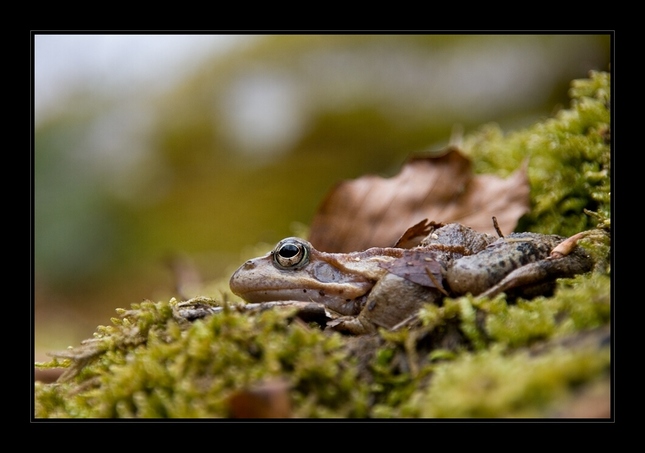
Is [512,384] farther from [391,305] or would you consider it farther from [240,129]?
[240,129]

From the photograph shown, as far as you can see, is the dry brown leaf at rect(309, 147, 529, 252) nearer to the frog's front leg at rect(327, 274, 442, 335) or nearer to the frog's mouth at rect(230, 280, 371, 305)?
the frog's mouth at rect(230, 280, 371, 305)

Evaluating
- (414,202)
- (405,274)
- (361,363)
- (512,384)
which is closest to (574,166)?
(414,202)

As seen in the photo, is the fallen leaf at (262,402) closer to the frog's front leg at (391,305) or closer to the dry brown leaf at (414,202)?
the frog's front leg at (391,305)

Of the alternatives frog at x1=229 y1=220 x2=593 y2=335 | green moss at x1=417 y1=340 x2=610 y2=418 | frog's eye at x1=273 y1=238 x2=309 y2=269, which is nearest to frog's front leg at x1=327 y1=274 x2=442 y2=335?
frog at x1=229 y1=220 x2=593 y2=335

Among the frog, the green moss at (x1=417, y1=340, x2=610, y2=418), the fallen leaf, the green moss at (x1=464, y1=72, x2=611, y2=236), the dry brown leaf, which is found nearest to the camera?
the green moss at (x1=417, y1=340, x2=610, y2=418)

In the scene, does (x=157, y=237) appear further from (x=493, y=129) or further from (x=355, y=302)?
(x=355, y=302)

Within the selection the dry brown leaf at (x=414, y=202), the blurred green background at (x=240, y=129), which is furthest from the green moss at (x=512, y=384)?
the blurred green background at (x=240, y=129)
